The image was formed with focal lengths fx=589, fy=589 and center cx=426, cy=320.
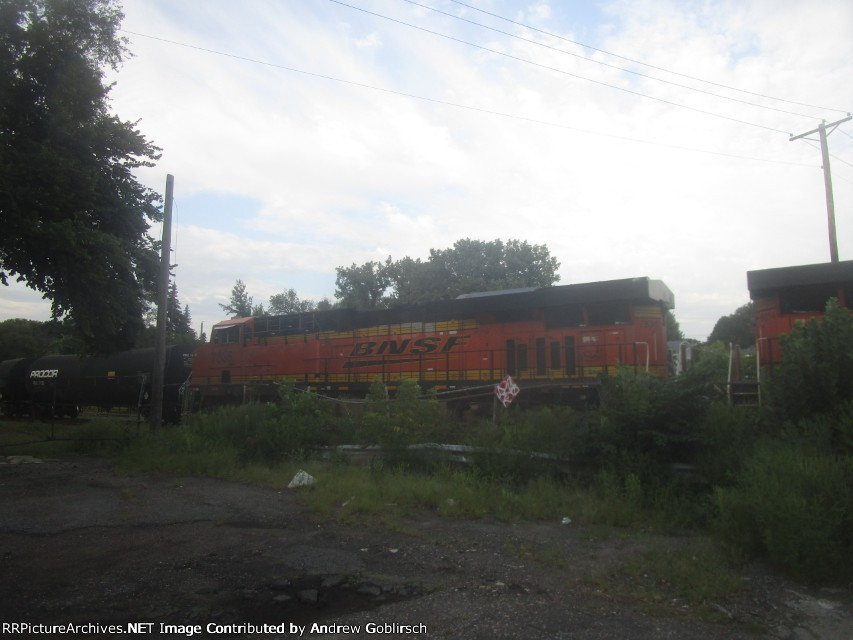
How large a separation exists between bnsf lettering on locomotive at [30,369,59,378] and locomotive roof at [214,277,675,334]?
40.6 ft

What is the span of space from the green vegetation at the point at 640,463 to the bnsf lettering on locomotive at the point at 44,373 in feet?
62.2

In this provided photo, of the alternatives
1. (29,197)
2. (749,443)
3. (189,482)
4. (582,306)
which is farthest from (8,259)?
(749,443)

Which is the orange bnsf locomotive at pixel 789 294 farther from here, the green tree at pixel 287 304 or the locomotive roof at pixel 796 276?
the green tree at pixel 287 304

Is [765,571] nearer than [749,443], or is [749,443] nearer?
[765,571]

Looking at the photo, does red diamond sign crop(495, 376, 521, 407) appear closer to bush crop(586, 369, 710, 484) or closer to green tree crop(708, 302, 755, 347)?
bush crop(586, 369, 710, 484)

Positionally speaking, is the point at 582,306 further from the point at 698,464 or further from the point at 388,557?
the point at 388,557

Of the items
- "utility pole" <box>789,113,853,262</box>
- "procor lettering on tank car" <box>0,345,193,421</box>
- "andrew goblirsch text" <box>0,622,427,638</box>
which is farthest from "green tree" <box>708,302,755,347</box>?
"andrew goblirsch text" <box>0,622,427,638</box>

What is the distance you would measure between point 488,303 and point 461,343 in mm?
1479

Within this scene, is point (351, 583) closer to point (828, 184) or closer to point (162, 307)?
point (162, 307)

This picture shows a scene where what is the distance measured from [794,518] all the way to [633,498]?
8.19 feet

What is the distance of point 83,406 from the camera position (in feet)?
89.1

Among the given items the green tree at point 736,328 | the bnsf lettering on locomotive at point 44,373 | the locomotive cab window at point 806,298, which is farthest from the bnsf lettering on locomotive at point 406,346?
the green tree at point 736,328

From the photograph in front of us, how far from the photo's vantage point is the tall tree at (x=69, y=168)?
44.9ft

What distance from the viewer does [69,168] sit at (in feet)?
46.3
